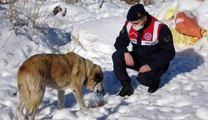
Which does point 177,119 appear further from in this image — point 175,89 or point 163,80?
point 163,80

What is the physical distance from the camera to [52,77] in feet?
16.7

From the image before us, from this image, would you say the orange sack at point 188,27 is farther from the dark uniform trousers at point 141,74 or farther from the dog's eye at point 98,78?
the dog's eye at point 98,78

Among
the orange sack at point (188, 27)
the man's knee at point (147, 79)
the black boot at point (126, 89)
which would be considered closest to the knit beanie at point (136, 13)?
the man's knee at point (147, 79)

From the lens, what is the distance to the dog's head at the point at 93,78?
→ 5672 millimetres

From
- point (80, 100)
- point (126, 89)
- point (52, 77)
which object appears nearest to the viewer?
point (52, 77)

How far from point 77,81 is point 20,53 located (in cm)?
177

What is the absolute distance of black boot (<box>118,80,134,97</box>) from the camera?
581cm

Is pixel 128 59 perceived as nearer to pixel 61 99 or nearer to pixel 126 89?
pixel 126 89

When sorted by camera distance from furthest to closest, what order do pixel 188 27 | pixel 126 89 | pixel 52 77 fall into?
1. pixel 188 27
2. pixel 126 89
3. pixel 52 77

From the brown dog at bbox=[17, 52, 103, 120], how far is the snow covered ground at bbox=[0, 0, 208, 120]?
0.78 ft

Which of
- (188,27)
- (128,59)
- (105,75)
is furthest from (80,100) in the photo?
(188,27)

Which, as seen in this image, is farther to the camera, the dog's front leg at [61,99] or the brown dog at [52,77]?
the dog's front leg at [61,99]

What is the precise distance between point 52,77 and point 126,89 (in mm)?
1265

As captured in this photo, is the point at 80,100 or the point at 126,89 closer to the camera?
the point at 80,100
